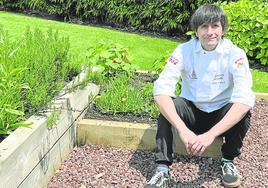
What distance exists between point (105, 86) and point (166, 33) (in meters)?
4.64

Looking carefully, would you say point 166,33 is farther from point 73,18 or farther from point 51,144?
point 51,144

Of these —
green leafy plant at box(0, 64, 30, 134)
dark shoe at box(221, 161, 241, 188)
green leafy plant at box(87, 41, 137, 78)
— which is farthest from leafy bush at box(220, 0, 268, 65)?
green leafy plant at box(0, 64, 30, 134)

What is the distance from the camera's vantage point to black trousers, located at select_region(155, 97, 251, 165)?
379cm

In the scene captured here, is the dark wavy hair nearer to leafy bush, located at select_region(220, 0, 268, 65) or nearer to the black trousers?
the black trousers

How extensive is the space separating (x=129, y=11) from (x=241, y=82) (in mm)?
6167

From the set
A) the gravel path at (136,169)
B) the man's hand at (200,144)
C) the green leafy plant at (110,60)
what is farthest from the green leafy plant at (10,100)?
the green leafy plant at (110,60)

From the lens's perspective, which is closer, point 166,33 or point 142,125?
point 142,125

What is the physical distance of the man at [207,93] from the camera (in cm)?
371

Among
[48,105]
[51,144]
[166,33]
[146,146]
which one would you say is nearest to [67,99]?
[48,105]

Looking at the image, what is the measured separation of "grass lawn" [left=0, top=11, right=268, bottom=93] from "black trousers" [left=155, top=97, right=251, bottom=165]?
2.77m

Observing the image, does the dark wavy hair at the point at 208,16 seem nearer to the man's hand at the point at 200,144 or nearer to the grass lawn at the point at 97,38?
the man's hand at the point at 200,144

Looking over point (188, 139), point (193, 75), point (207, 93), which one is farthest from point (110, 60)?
point (188, 139)

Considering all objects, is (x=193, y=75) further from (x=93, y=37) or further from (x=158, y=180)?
(x=93, y=37)

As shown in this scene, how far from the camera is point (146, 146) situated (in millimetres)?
4340
